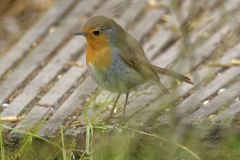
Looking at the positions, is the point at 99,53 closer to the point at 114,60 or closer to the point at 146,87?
the point at 114,60

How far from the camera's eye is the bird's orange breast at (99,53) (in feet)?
14.0

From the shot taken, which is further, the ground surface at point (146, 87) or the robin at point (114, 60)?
the robin at point (114, 60)

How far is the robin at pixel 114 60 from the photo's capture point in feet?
13.9

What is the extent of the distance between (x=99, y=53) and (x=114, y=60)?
115 mm

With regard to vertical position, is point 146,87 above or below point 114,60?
below

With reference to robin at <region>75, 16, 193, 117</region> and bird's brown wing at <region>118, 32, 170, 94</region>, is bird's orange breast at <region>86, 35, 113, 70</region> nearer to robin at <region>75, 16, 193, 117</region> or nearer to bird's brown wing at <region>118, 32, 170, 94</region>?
robin at <region>75, 16, 193, 117</region>

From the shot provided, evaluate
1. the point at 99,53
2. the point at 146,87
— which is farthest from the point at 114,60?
the point at 146,87

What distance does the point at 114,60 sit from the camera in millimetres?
4297

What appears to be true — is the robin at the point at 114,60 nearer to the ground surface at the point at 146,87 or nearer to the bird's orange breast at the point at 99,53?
the bird's orange breast at the point at 99,53

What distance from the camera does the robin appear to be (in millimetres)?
4246

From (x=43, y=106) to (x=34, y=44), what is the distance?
0.97m

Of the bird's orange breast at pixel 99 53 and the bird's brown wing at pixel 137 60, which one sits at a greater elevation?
the bird's orange breast at pixel 99 53

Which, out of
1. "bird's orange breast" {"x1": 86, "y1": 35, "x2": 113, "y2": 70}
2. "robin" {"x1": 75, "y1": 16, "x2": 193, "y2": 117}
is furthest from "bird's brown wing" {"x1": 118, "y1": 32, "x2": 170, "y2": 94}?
"bird's orange breast" {"x1": 86, "y1": 35, "x2": 113, "y2": 70}

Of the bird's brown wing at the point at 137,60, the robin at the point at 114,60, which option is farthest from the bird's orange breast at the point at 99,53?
the bird's brown wing at the point at 137,60
